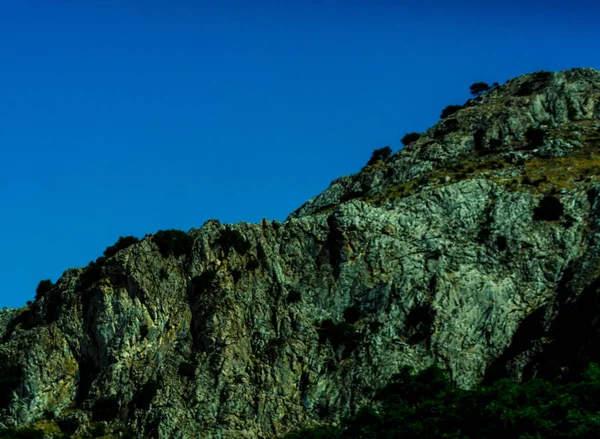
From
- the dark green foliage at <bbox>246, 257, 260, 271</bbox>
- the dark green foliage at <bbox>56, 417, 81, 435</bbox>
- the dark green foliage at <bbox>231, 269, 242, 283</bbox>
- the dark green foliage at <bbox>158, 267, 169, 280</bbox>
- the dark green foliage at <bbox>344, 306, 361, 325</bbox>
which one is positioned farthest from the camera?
the dark green foliage at <bbox>246, 257, 260, 271</bbox>

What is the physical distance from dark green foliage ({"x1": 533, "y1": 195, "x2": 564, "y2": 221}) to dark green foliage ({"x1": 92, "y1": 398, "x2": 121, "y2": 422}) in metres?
56.9

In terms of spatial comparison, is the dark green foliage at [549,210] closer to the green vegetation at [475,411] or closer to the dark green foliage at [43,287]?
the green vegetation at [475,411]

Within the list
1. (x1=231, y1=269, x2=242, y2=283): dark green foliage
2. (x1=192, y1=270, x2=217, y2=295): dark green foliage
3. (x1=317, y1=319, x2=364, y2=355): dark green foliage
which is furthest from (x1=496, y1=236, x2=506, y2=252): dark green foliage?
(x1=192, y1=270, x2=217, y2=295): dark green foliage

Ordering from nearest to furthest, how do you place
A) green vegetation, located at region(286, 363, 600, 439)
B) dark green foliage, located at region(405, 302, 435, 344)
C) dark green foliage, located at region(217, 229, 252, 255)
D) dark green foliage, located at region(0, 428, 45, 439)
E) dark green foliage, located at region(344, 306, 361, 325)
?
green vegetation, located at region(286, 363, 600, 439)
dark green foliage, located at region(0, 428, 45, 439)
dark green foliage, located at region(405, 302, 435, 344)
dark green foliage, located at region(344, 306, 361, 325)
dark green foliage, located at region(217, 229, 252, 255)

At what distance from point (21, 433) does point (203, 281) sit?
2783cm

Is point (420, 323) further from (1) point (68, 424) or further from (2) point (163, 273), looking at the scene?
(1) point (68, 424)

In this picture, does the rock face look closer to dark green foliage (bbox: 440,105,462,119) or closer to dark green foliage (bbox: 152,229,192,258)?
dark green foliage (bbox: 152,229,192,258)

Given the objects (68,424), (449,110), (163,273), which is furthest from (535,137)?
(68,424)

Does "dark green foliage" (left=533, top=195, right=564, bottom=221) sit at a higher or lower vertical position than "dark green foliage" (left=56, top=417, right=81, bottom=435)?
higher

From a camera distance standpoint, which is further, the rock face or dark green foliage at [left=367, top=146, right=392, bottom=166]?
dark green foliage at [left=367, top=146, right=392, bottom=166]

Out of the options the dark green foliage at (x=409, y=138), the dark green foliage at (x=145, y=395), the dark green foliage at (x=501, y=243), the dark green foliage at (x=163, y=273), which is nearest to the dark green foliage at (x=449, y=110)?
the dark green foliage at (x=409, y=138)

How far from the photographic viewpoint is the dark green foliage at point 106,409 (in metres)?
114

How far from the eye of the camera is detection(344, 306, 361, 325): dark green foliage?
123312 millimetres

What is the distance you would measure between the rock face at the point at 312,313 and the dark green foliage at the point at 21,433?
112 inches
